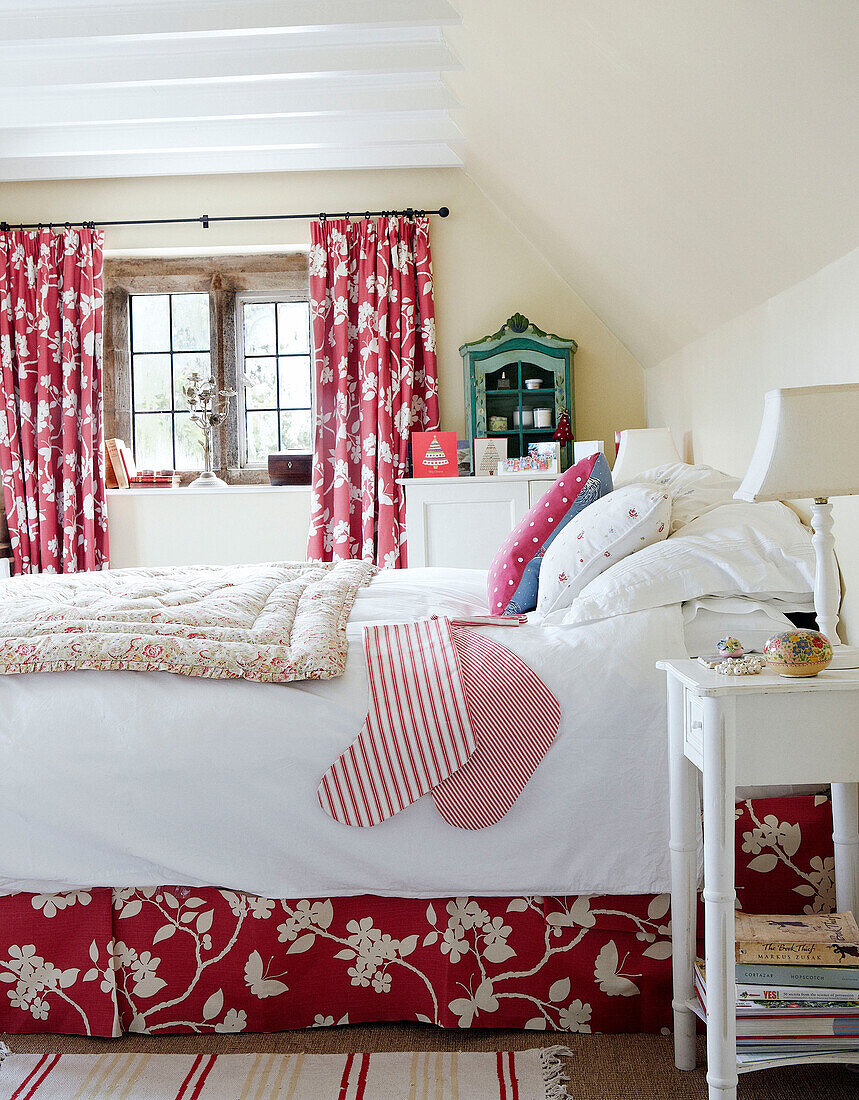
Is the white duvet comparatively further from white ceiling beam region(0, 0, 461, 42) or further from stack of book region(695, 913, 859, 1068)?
white ceiling beam region(0, 0, 461, 42)

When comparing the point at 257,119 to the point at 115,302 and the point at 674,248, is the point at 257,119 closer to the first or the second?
the point at 115,302

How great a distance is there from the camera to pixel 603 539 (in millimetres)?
1891

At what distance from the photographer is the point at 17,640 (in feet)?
5.57

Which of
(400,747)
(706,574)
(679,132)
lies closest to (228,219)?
(679,132)

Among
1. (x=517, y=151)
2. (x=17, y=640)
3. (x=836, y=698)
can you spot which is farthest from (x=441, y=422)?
(x=836, y=698)

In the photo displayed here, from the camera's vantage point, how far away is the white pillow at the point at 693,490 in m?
2.07

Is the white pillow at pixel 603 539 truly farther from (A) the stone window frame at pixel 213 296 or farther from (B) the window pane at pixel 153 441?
(B) the window pane at pixel 153 441

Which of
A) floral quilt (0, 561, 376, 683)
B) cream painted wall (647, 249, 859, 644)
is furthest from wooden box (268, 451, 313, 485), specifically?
floral quilt (0, 561, 376, 683)

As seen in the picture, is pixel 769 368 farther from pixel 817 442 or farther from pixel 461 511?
pixel 461 511

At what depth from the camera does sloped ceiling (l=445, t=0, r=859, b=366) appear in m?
1.54

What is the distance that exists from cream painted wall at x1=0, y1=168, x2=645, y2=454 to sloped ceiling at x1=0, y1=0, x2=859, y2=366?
0.13 metres

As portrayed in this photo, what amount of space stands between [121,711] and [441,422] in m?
3.23

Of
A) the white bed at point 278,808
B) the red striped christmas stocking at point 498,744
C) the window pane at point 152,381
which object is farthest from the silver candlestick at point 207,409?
the red striped christmas stocking at point 498,744

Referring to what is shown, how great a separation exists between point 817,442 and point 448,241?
3.53m
